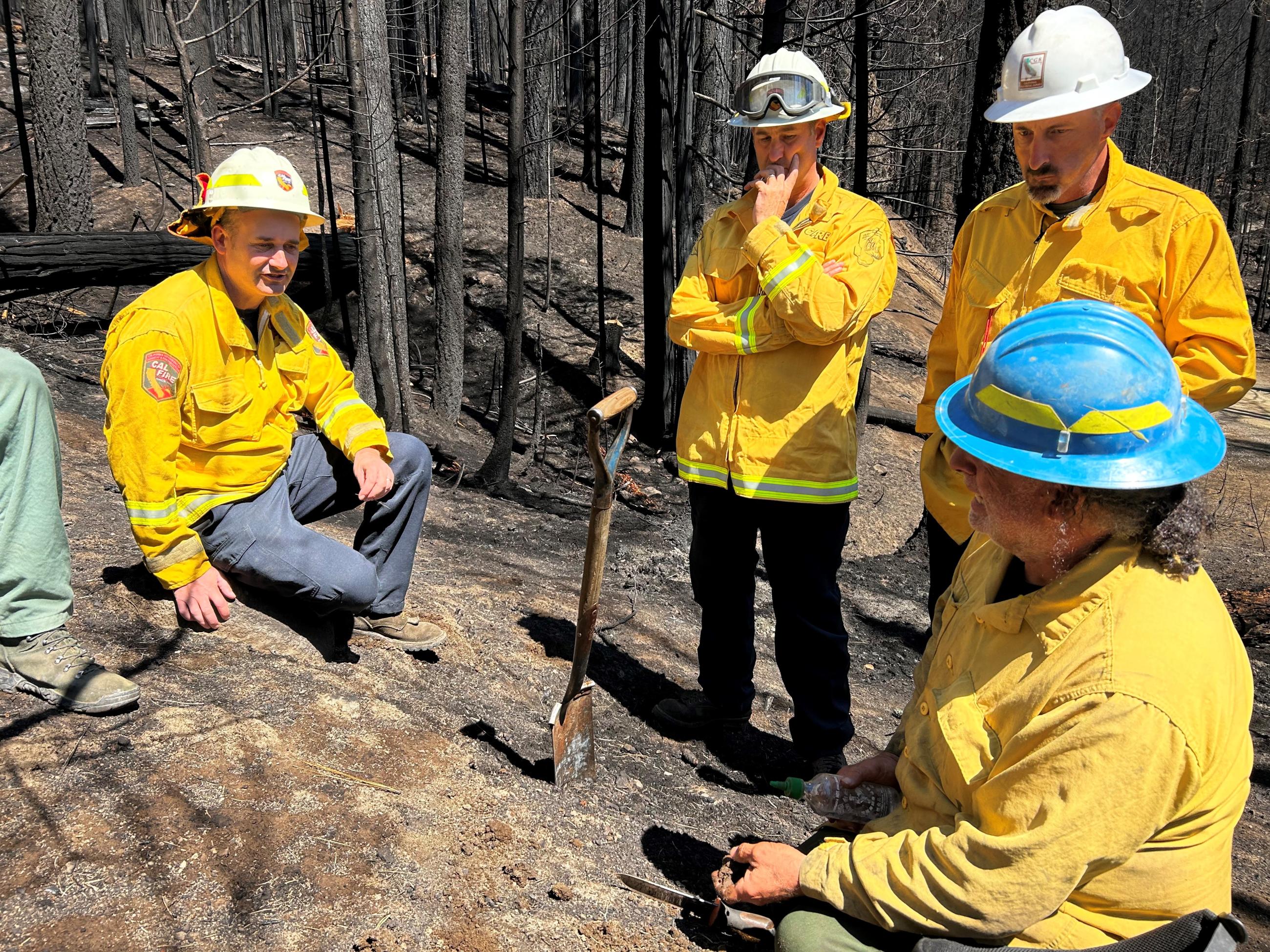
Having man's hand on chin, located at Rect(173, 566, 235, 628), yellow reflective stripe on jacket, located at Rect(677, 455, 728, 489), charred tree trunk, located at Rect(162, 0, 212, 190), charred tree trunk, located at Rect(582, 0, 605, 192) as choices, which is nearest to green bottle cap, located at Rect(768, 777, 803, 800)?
yellow reflective stripe on jacket, located at Rect(677, 455, 728, 489)

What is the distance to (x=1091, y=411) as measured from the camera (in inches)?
65.5

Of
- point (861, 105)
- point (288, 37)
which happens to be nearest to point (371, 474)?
point (861, 105)

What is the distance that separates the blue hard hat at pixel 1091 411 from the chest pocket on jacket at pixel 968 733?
469 mm

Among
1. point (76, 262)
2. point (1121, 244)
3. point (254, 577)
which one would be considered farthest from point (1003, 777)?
point (76, 262)

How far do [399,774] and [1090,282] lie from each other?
2435 mm

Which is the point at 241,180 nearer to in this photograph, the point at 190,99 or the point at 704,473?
the point at 704,473

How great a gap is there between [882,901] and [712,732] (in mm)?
1974

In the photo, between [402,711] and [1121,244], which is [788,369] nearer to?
[1121,244]

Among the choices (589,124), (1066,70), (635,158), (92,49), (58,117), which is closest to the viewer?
(1066,70)

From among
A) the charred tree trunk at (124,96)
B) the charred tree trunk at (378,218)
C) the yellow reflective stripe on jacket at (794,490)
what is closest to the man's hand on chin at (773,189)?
the yellow reflective stripe on jacket at (794,490)

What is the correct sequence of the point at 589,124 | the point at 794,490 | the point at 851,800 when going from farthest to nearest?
the point at 589,124 < the point at 794,490 < the point at 851,800

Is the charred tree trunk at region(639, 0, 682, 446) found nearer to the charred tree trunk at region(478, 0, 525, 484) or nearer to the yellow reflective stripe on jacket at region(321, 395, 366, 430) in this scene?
the charred tree trunk at region(478, 0, 525, 484)

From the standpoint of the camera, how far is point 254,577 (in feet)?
10.9

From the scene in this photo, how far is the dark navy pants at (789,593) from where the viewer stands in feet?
10.9
